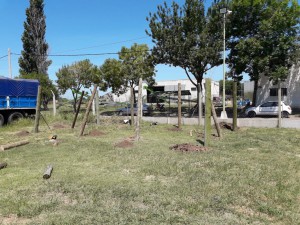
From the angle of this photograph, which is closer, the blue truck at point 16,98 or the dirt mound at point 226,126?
the dirt mound at point 226,126

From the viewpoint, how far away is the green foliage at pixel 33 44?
39.2 metres

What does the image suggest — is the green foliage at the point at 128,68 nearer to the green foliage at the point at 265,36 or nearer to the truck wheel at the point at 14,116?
the green foliage at the point at 265,36

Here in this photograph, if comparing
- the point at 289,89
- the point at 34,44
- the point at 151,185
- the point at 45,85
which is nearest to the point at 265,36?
the point at 289,89

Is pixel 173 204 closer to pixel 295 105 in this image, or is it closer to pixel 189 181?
pixel 189 181

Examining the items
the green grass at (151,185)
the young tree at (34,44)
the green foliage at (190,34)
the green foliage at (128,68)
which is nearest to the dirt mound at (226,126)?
the green grass at (151,185)

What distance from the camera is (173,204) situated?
4.56 meters

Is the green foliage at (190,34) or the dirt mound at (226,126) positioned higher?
the green foliage at (190,34)

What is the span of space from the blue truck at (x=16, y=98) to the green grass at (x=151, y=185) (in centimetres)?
901

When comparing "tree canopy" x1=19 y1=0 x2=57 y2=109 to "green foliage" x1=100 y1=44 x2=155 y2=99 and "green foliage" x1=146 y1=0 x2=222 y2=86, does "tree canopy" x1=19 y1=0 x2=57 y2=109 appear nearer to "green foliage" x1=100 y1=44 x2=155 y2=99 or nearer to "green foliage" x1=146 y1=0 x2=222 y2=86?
"green foliage" x1=100 y1=44 x2=155 y2=99

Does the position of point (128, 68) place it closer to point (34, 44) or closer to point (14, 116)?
point (34, 44)

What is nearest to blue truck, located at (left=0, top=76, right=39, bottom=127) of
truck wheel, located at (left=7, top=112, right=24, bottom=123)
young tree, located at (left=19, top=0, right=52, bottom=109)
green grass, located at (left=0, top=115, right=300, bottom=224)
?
truck wheel, located at (left=7, top=112, right=24, bottom=123)

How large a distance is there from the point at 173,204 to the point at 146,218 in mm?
612

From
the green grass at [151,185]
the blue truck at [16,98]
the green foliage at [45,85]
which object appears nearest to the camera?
the green grass at [151,185]

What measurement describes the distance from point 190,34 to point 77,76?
1639 cm
